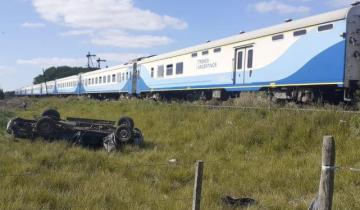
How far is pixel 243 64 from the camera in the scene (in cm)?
1903

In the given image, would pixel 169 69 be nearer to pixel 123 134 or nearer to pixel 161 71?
pixel 161 71

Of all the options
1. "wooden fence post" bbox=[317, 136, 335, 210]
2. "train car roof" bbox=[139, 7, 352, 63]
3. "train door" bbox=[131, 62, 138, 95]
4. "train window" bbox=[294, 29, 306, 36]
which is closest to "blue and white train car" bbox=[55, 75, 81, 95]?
"train door" bbox=[131, 62, 138, 95]

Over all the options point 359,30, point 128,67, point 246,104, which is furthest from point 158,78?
point 359,30

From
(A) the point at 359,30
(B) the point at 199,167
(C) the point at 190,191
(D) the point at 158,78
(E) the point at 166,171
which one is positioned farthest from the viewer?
(D) the point at 158,78

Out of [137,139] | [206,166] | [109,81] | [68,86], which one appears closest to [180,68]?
[137,139]

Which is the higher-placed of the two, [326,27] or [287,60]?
[326,27]

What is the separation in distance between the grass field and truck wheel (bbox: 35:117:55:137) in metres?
0.46

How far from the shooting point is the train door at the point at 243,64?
18.6 meters

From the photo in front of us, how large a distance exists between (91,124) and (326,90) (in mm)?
7227

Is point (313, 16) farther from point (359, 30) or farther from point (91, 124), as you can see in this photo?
point (91, 124)

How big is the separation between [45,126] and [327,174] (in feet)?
32.2

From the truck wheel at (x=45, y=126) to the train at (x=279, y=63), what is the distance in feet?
25.1

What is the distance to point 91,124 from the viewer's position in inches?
566

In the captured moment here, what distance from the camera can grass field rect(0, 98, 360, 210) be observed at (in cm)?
714
